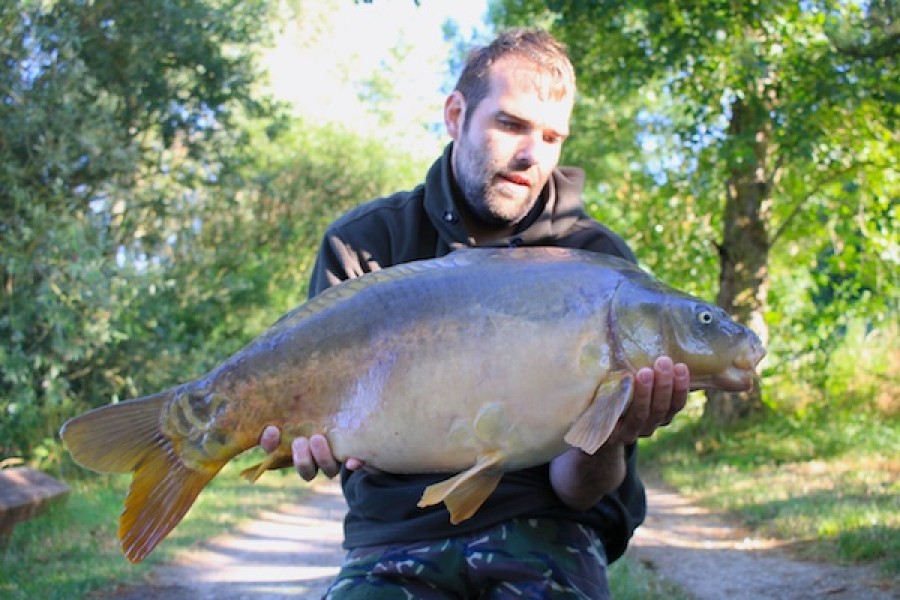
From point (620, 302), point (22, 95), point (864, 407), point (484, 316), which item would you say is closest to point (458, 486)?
→ point (484, 316)

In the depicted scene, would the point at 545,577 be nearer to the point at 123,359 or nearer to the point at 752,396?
the point at 123,359

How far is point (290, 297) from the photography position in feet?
56.4

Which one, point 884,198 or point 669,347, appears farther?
point 884,198

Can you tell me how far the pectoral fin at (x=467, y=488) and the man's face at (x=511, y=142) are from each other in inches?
45.5

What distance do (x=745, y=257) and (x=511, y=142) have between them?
10.1 meters

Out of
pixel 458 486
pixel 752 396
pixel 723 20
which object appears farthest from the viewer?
pixel 752 396

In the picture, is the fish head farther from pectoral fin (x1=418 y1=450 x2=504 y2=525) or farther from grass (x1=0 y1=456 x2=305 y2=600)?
grass (x1=0 y1=456 x2=305 y2=600)

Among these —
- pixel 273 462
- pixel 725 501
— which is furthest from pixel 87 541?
pixel 725 501

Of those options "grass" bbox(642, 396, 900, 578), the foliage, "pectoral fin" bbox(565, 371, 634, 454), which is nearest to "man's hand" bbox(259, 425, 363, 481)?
"pectoral fin" bbox(565, 371, 634, 454)

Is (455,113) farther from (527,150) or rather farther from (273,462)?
(273,462)

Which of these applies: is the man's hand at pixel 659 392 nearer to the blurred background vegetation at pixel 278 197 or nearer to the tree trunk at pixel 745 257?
the blurred background vegetation at pixel 278 197

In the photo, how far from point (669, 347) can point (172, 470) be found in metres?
1.24

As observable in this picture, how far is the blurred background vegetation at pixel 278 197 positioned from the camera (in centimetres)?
873

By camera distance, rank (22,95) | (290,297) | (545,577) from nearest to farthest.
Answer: (545,577) → (22,95) → (290,297)
